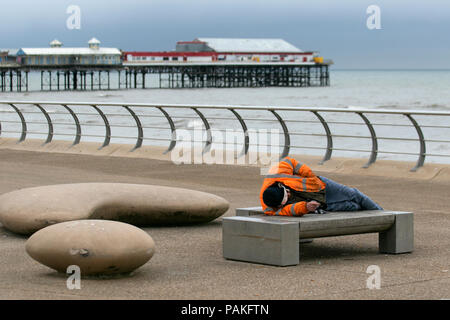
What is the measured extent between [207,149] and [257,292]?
1012cm

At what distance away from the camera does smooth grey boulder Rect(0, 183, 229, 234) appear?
7.93 metres

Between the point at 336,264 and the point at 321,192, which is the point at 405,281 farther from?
the point at 321,192

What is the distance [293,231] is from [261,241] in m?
0.28

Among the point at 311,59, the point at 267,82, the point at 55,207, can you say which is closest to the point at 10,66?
the point at 267,82

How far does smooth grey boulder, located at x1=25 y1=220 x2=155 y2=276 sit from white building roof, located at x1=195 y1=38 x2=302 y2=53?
13717 centimetres

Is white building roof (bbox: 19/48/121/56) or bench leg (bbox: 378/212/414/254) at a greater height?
white building roof (bbox: 19/48/121/56)

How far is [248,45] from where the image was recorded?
14588cm

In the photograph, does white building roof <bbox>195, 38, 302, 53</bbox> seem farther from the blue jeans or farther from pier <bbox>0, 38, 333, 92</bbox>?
the blue jeans

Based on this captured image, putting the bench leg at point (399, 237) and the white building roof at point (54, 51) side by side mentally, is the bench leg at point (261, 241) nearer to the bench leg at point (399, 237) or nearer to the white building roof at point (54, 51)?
the bench leg at point (399, 237)

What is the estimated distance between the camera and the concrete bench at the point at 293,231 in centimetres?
659

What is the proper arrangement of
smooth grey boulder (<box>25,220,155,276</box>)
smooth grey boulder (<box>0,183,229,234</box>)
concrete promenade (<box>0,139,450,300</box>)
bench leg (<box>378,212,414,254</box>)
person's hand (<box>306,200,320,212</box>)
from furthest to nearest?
smooth grey boulder (<box>0,183,229,234</box>) < bench leg (<box>378,212,414,254</box>) < person's hand (<box>306,200,320,212</box>) < smooth grey boulder (<box>25,220,155,276</box>) < concrete promenade (<box>0,139,450,300</box>)

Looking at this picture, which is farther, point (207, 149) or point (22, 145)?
point (22, 145)

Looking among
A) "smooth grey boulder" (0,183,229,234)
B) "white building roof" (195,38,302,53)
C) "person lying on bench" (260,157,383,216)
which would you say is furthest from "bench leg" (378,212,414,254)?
"white building roof" (195,38,302,53)

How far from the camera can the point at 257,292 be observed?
5668 millimetres
